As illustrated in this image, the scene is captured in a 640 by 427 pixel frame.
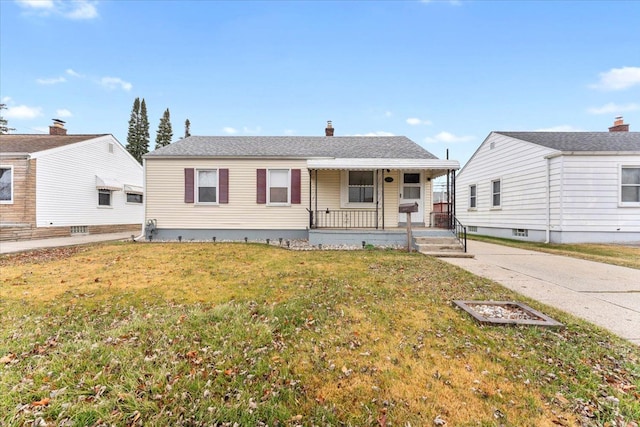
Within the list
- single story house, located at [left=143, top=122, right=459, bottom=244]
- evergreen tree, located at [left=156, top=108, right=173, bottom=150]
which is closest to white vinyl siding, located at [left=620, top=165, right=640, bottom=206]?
single story house, located at [left=143, top=122, right=459, bottom=244]

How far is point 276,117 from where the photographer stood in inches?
849

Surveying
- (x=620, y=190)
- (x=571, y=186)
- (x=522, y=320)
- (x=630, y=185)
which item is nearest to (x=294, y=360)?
(x=522, y=320)

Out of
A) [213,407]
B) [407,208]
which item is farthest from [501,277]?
[213,407]

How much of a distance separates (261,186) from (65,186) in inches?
414

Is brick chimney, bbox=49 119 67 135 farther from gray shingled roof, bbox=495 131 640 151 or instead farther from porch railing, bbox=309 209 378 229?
gray shingled roof, bbox=495 131 640 151

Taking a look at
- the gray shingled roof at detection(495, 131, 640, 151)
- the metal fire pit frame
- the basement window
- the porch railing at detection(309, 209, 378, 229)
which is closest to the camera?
the metal fire pit frame

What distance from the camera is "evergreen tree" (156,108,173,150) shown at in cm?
4078

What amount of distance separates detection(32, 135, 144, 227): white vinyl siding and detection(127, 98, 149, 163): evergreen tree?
23.3m

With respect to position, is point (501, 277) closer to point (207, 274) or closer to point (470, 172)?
point (207, 274)

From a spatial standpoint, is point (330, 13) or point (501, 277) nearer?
point (501, 277)

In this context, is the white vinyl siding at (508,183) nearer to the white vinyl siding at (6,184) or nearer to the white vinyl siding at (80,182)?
the white vinyl siding at (80,182)

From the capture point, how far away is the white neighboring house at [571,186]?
10750 millimetres

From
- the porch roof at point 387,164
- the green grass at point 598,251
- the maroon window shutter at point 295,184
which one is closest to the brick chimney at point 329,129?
the maroon window shutter at point 295,184

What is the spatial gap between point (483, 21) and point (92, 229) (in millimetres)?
22498
